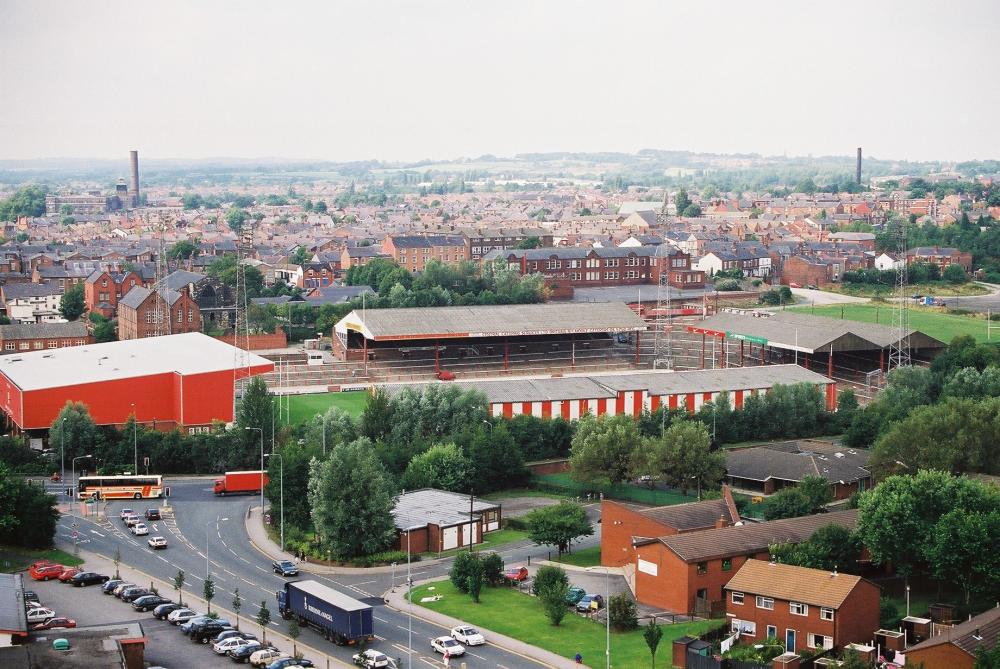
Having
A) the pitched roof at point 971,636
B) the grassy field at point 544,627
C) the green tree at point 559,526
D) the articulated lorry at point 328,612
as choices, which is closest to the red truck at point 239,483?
the green tree at point 559,526

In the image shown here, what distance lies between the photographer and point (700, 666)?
21250mm

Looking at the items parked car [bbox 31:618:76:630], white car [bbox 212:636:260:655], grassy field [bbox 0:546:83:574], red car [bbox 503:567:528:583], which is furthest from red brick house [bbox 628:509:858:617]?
grassy field [bbox 0:546:83:574]

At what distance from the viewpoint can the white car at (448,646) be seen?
21781 mm

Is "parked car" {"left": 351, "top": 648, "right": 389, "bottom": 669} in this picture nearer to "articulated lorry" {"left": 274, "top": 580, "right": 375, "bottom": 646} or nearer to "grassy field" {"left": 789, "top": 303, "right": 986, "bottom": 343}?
"articulated lorry" {"left": 274, "top": 580, "right": 375, "bottom": 646}

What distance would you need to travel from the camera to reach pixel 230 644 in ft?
72.5

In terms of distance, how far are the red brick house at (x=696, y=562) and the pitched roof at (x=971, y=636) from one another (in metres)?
4.28

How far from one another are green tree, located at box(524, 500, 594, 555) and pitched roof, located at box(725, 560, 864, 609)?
4.70 m

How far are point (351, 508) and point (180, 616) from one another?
17.5 ft

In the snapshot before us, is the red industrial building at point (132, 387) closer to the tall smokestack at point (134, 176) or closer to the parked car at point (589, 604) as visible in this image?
the parked car at point (589, 604)

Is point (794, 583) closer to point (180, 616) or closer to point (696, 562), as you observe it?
point (696, 562)

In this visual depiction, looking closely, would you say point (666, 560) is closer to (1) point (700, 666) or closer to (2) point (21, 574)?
(1) point (700, 666)

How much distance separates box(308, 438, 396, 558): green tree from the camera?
92.1 feet

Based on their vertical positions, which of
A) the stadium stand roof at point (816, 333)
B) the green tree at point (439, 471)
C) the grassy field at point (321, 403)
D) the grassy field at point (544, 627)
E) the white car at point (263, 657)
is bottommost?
the grassy field at point (544, 627)

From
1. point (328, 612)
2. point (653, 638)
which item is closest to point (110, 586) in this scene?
point (328, 612)
